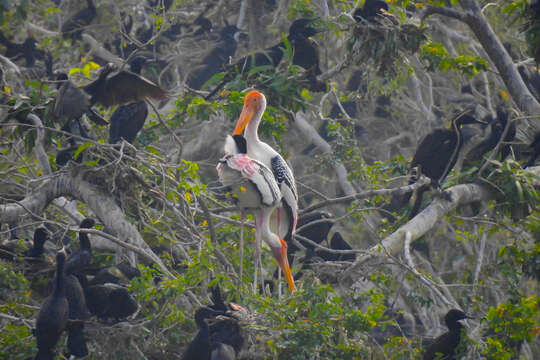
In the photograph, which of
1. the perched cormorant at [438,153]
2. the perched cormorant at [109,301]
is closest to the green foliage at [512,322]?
the perched cormorant at [438,153]

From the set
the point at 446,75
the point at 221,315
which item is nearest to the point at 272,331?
the point at 221,315

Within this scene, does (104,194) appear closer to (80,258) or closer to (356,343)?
(80,258)

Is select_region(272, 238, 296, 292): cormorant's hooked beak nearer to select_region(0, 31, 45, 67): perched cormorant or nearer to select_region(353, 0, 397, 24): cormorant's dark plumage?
select_region(353, 0, 397, 24): cormorant's dark plumage

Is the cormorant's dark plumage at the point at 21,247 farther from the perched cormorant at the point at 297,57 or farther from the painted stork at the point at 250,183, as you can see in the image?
the perched cormorant at the point at 297,57

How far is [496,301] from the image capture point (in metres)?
6.43

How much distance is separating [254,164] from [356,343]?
1.37 metres

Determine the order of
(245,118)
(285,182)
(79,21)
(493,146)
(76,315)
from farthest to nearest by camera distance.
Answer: (79,21), (493,146), (245,118), (285,182), (76,315)

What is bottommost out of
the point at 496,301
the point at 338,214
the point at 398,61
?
the point at 338,214

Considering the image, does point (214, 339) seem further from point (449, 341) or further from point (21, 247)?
point (21, 247)

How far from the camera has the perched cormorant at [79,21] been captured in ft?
25.4

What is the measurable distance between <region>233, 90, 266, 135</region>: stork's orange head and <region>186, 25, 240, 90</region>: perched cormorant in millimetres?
3604

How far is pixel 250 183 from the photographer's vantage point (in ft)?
13.8

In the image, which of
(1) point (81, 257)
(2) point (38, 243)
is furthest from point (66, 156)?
(1) point (81, 257)

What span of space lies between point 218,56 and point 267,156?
401cm
